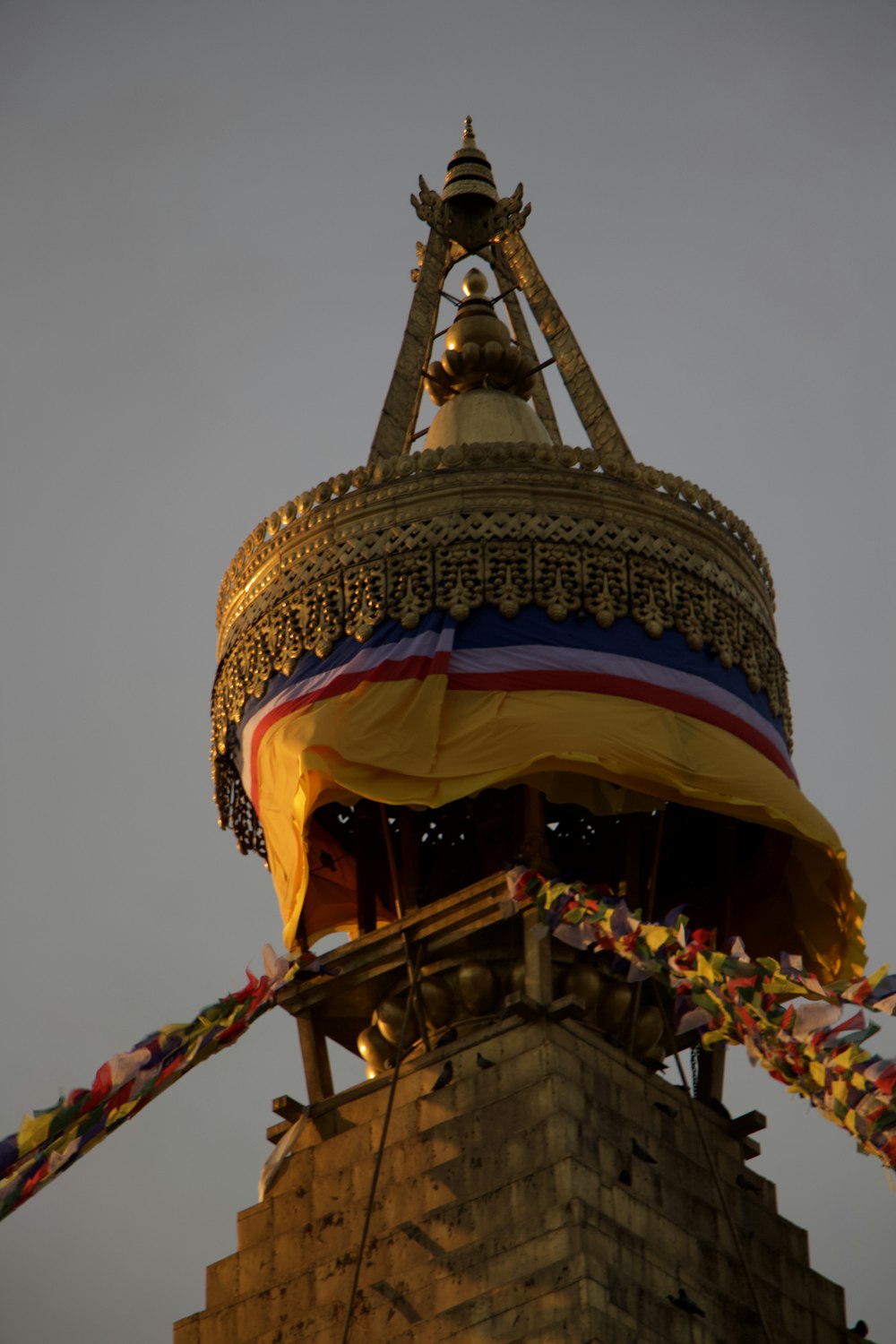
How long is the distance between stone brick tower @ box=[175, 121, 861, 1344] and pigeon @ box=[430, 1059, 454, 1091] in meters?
0.08

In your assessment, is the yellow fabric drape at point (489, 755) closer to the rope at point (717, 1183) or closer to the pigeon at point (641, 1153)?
the rope at point (717, 1183)

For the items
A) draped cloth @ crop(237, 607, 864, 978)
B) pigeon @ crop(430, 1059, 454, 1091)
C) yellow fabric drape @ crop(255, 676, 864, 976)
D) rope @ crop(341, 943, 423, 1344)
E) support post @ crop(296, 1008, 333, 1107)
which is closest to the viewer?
rope @ crop(341, 943, 423, 1344)

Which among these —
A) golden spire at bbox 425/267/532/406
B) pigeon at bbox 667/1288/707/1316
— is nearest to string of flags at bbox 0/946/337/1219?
pigeon at bbox 667/1288/707/1316

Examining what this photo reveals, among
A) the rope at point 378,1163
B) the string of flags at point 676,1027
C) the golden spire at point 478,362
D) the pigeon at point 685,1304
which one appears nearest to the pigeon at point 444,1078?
the rope at point 378,1163

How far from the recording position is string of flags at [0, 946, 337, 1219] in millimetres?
27172

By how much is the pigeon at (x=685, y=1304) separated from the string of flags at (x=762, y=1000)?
2375mm

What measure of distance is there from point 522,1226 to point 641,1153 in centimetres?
164

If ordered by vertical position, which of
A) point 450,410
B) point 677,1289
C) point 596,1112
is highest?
point 450,410

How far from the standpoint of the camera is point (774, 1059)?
25.8m

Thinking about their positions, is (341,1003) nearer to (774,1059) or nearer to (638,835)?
(638,835)

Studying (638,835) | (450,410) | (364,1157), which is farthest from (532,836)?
(450,410)

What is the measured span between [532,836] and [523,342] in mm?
9019

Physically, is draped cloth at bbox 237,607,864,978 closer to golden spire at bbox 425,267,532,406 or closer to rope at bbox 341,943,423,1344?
rope at bbox 341,943,423,1344

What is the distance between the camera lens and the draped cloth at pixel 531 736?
29.8m
